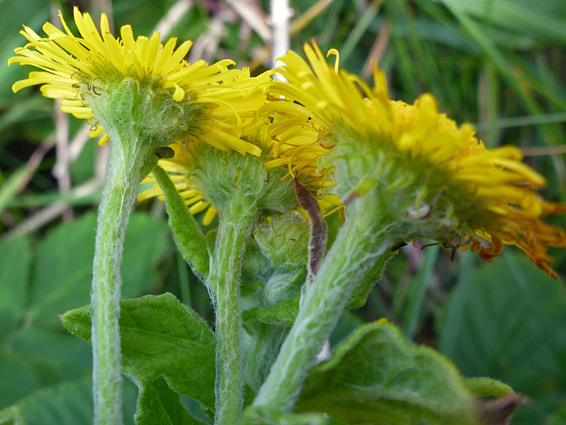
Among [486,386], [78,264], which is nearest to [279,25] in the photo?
[78,264]

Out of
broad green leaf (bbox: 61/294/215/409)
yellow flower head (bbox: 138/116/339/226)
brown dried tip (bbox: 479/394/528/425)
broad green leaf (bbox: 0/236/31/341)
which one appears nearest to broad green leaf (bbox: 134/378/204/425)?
broad green leaf (bbox: 61/294/215/409)

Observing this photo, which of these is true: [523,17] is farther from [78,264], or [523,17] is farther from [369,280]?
[78,264]

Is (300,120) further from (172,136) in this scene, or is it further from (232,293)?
(232,293)

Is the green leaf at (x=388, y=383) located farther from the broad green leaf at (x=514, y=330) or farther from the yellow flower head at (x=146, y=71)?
the broad green leaf at (x=514, y=330)

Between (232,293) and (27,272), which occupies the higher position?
(27,272)

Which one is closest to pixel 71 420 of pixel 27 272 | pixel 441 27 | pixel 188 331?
pixel 27 272

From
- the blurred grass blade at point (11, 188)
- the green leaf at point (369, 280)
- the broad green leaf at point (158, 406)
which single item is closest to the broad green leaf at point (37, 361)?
the blurred grass blade at point (11, 188)
